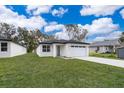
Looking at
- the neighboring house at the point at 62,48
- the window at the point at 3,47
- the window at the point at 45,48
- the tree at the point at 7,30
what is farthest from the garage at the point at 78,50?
the tree at the point at 7,30

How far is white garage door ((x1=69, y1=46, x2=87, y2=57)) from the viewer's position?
998 inches

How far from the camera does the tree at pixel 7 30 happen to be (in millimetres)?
43062

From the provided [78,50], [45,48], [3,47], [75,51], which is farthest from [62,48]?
[3,47]

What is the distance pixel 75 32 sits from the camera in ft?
148

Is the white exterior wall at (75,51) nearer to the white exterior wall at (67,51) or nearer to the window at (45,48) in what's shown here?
the white exterior wall at (67,51)

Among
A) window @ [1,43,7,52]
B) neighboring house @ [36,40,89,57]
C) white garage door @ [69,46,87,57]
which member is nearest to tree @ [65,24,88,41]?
white garage door @ [69,46,87,57]

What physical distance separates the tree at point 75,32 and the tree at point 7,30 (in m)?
14.3

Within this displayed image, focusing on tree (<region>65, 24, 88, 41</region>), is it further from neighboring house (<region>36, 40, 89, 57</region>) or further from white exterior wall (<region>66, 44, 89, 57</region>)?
neighboring house (<region>36, 40, 89, 57</region>)

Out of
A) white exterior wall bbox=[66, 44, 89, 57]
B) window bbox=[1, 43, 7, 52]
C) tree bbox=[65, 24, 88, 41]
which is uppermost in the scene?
tree bbox=[65, 24, 88, 41]

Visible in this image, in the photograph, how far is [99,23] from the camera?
125ft

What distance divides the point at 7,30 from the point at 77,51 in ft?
81.5

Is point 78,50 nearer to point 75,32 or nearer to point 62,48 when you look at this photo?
point 62,48
